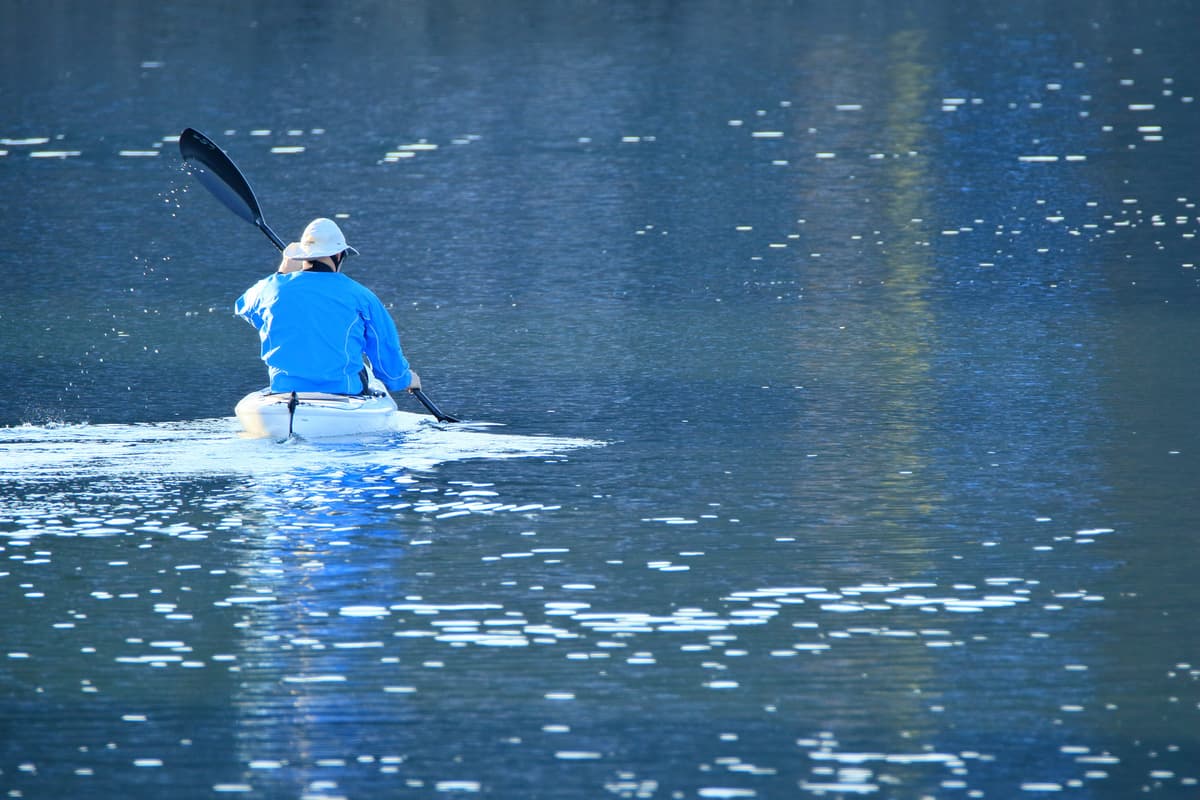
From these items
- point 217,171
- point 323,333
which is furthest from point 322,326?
point 217,171

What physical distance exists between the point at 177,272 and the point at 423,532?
9.66m

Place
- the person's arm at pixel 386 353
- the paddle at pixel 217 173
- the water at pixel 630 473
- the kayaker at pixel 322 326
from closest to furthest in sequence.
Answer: the water at pixel 630 473 → the kayaker at pixel 322 326 → the person's arm at pixel 386 353 → the paddle at pixel 217 173

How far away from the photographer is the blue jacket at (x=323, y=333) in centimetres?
1394

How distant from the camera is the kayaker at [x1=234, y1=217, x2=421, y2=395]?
1394 cm

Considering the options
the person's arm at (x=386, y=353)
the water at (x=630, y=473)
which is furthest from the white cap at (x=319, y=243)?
the water at (x=630, y=473)

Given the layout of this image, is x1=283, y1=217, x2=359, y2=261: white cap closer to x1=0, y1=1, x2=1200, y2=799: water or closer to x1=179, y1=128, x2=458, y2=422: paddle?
x1=0, y1=1, x2=1200, y2=799: water

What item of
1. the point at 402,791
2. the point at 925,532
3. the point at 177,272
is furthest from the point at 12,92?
the point at 402,791

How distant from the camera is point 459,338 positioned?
1784cm

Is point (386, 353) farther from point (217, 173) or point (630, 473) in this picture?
point (217, 173)

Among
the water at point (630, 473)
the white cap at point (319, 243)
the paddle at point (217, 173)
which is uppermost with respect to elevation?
the paddle at point (217, 173)

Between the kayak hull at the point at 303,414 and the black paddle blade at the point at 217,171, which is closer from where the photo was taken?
the kayak hull at the point at 303,414

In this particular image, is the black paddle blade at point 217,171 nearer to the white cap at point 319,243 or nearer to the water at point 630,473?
the water at point 630,473

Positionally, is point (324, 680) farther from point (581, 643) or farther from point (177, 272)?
point (177, 272)

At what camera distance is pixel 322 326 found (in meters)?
13.9
